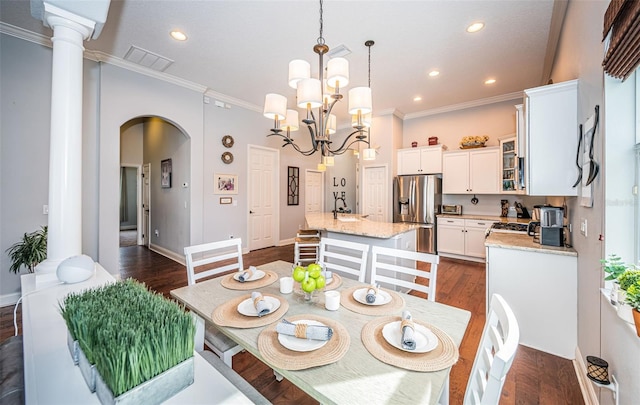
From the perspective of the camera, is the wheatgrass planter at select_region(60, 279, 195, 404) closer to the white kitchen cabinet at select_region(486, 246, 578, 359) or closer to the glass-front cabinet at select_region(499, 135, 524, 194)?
the white kitchen cabinet at select_region(486, 246, 578, 359)

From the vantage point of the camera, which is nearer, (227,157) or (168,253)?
(227,157)

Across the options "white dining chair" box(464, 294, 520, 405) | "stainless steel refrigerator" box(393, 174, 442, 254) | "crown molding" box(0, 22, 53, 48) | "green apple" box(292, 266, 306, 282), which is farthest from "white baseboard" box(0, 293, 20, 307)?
"stainless steel refrigerator" box(393, 174, 442, 254)

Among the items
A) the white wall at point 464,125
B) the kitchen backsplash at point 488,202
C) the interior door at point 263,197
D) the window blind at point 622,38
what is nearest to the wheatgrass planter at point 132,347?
the window blind at point 622,38

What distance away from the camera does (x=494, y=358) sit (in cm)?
68

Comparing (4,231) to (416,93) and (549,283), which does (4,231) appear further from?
(416,93)

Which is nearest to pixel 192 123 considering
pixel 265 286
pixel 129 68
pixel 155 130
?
pixel 129 68

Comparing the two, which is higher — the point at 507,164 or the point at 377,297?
the point at 507,164

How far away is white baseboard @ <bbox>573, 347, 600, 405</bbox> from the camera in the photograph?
152 centimetres

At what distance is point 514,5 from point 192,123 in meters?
4.49

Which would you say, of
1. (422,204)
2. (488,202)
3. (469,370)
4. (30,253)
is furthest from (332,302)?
(488,202)

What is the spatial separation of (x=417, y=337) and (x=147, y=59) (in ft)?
14.7

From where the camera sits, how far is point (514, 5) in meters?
2.43

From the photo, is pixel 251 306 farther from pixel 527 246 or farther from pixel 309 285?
pixel 527 246

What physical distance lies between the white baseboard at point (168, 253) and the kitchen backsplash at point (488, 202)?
5.34 metres
